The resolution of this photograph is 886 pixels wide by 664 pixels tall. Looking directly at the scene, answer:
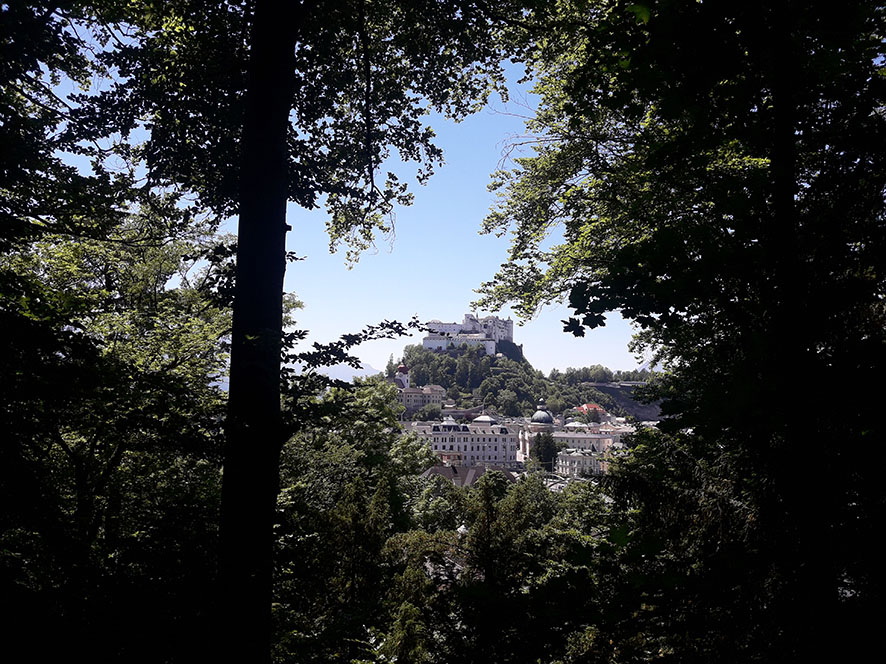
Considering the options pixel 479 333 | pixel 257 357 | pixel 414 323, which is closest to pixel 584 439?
pixel 479 333

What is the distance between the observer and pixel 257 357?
2.82 metres

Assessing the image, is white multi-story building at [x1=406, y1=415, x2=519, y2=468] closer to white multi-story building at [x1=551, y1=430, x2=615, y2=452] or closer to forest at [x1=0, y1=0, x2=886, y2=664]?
white multi-story building at [x1=551, y1=430, x2=615, y2=452]

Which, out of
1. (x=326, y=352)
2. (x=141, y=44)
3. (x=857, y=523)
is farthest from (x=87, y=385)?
(x=857, y=523)

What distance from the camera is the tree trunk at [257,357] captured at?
266 cm

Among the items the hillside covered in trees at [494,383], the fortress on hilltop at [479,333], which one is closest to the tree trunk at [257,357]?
the hillside covered in trees at [494,383]

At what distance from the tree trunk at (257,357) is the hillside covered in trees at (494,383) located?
124m

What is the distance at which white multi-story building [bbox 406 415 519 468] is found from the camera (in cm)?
8525

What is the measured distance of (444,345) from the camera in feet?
521

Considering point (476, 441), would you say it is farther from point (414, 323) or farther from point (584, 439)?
point (414, 323)

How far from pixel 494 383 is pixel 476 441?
48325mm

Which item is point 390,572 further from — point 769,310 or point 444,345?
point 444,345

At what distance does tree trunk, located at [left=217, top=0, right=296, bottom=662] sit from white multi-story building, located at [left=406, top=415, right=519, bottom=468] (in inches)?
3271

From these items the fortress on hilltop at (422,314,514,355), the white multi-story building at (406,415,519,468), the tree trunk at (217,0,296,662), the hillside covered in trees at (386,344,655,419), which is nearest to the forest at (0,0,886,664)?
the tree trunk at (217,0,296,662)

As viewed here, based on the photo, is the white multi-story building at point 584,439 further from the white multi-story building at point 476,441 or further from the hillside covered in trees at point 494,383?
the hillside covered in trees at point 494,383
